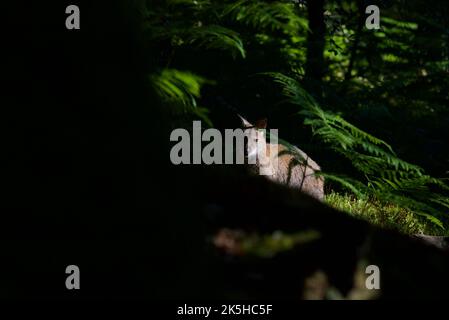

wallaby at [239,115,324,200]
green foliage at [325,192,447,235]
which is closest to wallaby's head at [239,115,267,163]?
wallaby at [239,115,324,200]

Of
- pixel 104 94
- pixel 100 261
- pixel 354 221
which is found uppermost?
pixel 104 94

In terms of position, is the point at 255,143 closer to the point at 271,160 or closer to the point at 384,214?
the point at 271,160

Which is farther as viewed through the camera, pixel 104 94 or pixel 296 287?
pixel 296 287

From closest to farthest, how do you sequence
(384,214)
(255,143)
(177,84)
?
(177,84), (255,143), (384,214)

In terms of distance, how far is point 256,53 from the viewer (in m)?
6.22

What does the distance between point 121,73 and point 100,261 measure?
49 cm

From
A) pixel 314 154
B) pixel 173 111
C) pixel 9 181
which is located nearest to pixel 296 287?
pixel 9 181

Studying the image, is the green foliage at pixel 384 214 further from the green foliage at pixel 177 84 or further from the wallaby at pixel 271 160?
the green foliage at pixel 177 84

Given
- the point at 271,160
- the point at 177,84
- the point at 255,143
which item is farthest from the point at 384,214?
the point at 177,84

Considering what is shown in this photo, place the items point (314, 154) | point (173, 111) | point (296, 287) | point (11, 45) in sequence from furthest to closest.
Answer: point (314, 154) < point (173, 111) < point (296, 287) < point (11, 45)

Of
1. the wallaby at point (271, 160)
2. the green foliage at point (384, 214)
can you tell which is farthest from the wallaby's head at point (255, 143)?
the green foliage at point (384, 214)

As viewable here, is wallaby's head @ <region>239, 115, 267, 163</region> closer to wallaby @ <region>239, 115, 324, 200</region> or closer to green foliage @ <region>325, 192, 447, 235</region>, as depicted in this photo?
wallaby @ <region>239, 115, 324, 200</region>

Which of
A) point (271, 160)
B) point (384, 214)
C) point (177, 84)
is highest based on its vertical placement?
point (177, 84)

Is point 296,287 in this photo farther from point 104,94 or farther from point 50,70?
point 50,70
